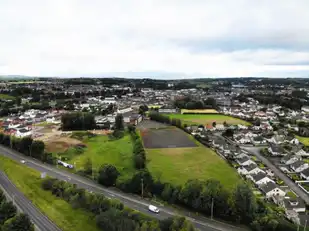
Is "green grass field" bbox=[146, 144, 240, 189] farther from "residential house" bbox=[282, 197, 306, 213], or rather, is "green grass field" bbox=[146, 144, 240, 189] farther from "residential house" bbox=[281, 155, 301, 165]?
"residential house" bbox=[281, 155, 301, 165]

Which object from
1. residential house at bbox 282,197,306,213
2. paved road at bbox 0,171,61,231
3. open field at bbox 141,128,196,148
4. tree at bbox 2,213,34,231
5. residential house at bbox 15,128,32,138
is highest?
tree at bbox 2,213,34,231

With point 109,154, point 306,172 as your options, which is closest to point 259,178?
point 306,172

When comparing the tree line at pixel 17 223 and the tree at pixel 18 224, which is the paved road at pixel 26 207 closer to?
the tree line at pixel 17 223

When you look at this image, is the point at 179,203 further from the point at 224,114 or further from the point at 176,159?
the point at 224,114

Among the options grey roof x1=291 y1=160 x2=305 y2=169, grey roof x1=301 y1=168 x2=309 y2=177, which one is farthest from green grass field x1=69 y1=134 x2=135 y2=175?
grey roof x1=291 y1=160 x2=305 y2=169

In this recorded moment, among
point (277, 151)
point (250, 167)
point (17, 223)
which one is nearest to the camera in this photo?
point (17, 223)

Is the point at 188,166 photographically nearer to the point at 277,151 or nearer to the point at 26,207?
the point at 277,151
